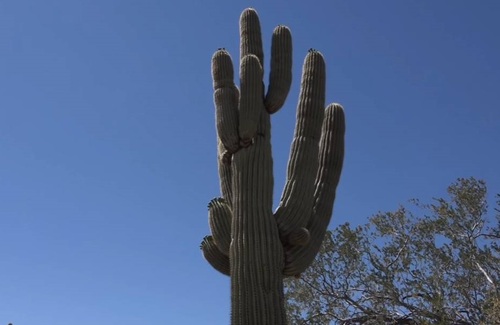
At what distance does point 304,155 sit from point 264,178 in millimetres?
655

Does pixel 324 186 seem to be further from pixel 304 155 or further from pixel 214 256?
pixel 214 256

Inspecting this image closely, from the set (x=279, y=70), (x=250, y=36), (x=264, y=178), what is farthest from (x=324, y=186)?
(x=250, y=36)

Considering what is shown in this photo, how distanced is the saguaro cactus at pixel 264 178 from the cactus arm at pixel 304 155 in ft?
0.04

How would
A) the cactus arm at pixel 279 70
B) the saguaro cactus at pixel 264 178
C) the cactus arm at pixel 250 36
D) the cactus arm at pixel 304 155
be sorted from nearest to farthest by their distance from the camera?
the saguaro cactus at pixel 264 178, the cactus arm at pixel 304 155, the cactus arm at pixel 279 70, the cactus arm at pixel 250 36

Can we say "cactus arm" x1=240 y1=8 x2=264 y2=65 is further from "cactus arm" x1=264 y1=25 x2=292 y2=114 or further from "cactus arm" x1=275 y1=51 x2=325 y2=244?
A: "cactus arm" x1=275 y1=51 x2=325 y2=244

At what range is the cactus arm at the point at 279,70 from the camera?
A: 8.20m

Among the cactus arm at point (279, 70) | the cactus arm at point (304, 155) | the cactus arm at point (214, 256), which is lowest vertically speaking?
the cactus arm at point (214, 256)

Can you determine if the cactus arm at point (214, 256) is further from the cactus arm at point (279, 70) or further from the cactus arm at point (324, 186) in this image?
the cactus arm at point (279, 70)

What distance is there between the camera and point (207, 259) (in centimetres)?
771

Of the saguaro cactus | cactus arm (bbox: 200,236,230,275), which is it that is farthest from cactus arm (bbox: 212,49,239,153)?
cactus arm (bbox: 200,236,230,275)

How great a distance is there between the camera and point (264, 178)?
7371mm

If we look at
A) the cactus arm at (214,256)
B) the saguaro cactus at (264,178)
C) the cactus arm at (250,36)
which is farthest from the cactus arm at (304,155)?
the cactus arm at (214,256)

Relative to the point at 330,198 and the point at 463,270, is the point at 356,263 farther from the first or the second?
the point at 330,198

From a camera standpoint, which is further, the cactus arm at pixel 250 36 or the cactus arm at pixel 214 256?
the cactus arm at pixel 250 36
